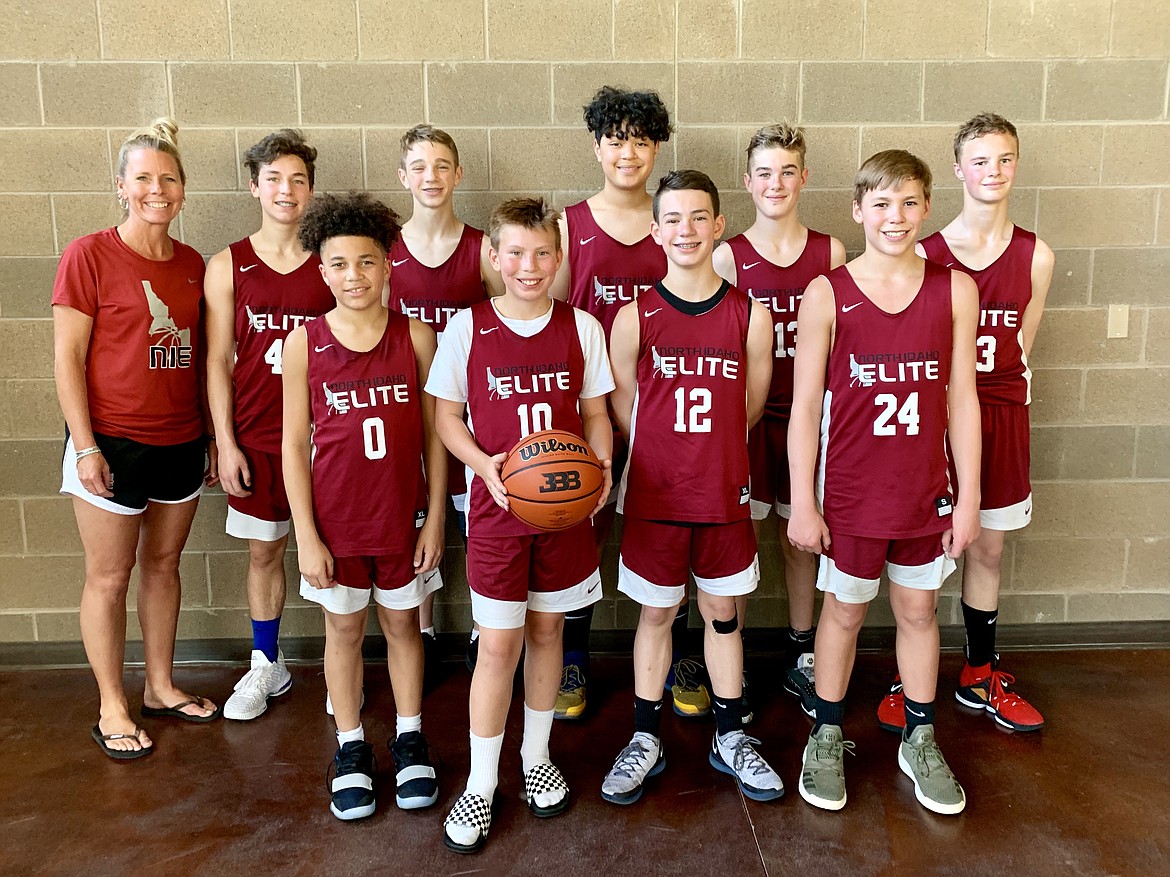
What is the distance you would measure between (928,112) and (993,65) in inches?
10.6

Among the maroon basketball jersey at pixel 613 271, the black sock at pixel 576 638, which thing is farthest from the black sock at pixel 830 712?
the maroon basketball jersey at pixel 613 271

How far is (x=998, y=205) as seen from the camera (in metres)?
2.73

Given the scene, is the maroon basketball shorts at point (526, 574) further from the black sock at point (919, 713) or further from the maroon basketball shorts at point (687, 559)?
the black sock at point (919, 713)

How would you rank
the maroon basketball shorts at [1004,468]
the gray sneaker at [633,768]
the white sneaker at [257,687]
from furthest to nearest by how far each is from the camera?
the white sneaker at [257,687], the maroon basketball shorts at [1004,468], the gray sneaker at [633,768]

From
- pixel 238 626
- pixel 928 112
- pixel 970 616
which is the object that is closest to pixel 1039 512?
pixel 970 616

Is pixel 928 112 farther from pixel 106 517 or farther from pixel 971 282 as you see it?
pixel 106 517

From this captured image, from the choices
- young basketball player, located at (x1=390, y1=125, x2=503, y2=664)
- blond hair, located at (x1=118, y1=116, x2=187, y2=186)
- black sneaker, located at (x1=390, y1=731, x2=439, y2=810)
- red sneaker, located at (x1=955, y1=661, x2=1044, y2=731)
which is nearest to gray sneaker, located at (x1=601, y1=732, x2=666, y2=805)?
black sneaker, located at (x1=390, y1=731, x2=439, y2=810)

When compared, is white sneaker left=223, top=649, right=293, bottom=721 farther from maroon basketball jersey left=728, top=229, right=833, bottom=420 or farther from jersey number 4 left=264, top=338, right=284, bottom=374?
maroon basketball jersey left=728, top=229, right=833, bottom=420

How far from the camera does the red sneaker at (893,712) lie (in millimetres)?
2737

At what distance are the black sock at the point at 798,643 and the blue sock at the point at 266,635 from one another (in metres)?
1.72

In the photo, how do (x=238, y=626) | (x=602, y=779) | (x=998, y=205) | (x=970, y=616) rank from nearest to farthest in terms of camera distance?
(x=602, y=779)
(x=998, y=205)
(x=970, y=616)
(x=238, y=626)

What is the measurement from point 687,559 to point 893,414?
0.65m

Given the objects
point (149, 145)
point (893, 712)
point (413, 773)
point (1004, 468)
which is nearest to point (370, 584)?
point (413, 773)

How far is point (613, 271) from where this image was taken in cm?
276
